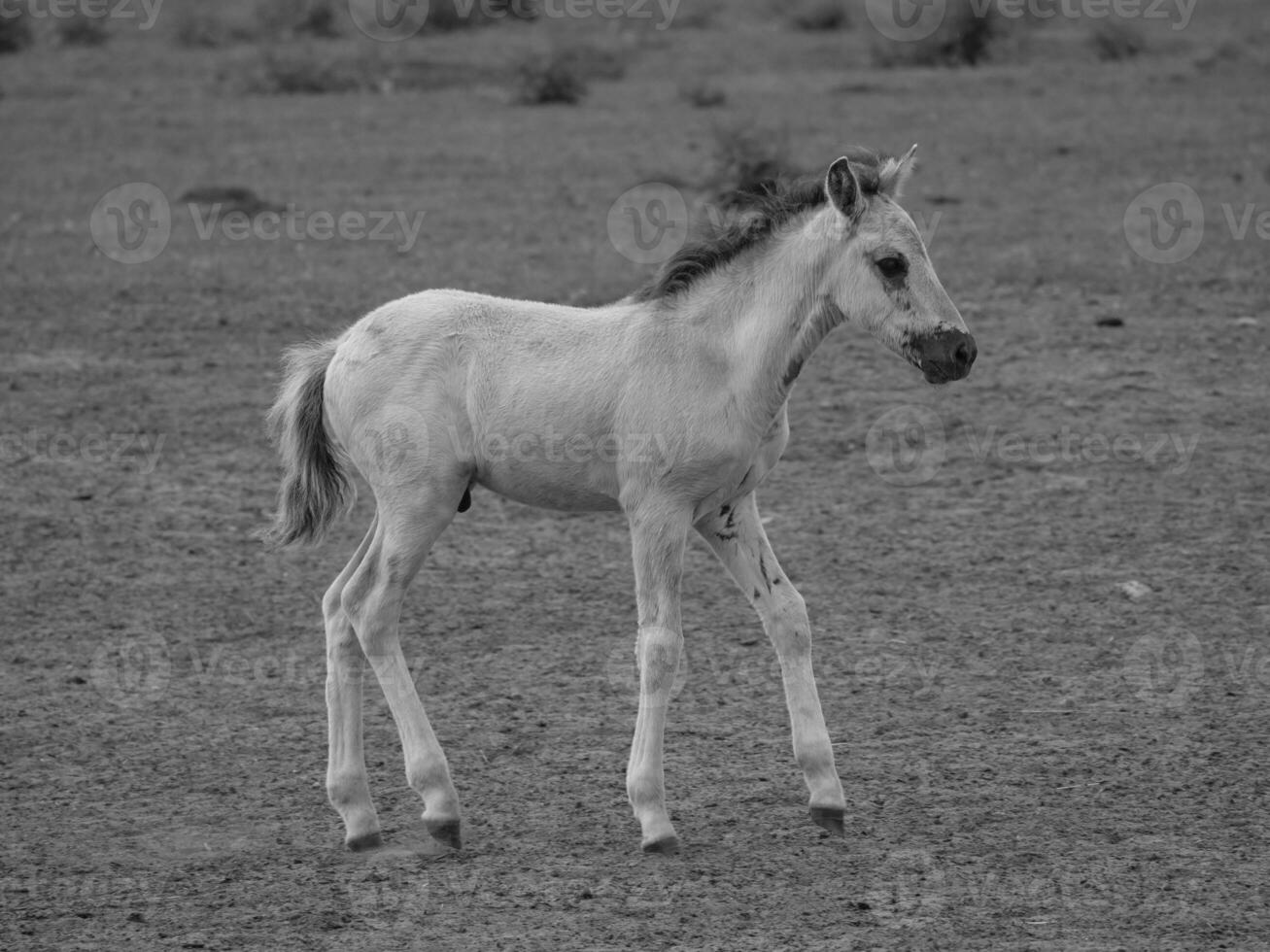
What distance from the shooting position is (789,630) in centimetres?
629

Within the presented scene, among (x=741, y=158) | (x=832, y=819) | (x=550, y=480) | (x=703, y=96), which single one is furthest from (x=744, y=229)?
(x=703, y=96)

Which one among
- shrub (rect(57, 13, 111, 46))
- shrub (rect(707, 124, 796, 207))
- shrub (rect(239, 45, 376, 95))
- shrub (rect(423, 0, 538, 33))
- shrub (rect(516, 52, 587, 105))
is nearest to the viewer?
shrub (rect(707, 124, 796, 207))

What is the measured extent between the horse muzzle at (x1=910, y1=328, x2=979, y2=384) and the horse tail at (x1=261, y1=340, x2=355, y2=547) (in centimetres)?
223

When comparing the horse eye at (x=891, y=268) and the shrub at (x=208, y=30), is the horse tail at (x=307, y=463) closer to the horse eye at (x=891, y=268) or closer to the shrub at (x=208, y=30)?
the horse eye at (x=891, y=268)

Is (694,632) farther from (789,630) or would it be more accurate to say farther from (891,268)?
(891,268)

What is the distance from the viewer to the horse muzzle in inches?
233

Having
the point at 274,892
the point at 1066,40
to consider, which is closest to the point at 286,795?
the point at 274,892

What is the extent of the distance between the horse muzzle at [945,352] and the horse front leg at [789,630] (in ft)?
2.78

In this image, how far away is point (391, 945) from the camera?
539cm

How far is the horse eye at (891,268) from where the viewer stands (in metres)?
5.99

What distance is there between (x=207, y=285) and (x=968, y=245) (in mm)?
6958

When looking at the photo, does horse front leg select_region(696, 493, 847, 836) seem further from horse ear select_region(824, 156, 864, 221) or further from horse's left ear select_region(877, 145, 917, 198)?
horse's left ear select_region(877, 145, 917, 198)

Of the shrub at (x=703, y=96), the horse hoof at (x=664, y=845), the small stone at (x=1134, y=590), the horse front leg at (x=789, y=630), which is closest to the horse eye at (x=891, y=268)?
the horse front leg at (x=789, y=630)

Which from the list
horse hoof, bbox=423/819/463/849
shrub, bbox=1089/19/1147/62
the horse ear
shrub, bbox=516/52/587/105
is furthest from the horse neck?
shrub, bbox=1089/19/1147/62
